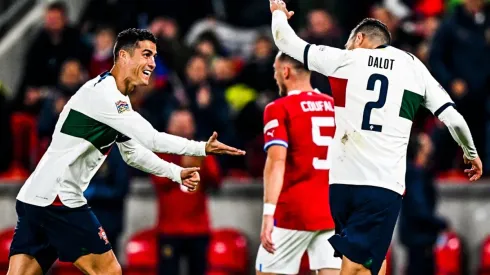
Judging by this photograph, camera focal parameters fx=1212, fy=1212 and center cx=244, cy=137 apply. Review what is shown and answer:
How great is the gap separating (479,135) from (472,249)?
4.60 ft

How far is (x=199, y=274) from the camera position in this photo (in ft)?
44.0

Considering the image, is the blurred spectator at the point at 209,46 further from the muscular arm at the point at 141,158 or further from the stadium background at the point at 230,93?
the muscular arm at the point at 141,158

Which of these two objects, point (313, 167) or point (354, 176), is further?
point (313, 167)

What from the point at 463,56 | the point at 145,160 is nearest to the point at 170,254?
A: the point at 145,160

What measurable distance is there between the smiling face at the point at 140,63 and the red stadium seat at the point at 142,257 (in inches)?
217

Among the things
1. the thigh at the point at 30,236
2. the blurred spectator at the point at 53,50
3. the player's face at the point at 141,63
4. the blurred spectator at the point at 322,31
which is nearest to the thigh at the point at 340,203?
the player's face at the point at 141,63

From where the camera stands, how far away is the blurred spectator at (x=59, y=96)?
14.5 meters

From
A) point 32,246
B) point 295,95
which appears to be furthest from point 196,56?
point 32,246

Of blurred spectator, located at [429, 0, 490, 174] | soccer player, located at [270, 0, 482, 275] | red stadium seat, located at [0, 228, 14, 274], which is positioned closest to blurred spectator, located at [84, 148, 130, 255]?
red stadium seat, located at [0, 228, 14, 274]

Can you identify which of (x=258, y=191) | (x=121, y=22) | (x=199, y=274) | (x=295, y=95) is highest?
(x=121, y=22)

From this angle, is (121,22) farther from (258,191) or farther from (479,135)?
(479,135)

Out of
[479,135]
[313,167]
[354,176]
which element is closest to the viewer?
[354,176]

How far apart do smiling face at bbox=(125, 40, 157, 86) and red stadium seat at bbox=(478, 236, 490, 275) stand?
6.39 meters

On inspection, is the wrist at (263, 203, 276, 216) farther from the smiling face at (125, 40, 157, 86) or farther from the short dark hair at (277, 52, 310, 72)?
the smiling face at (125, 40, 157, 86)
